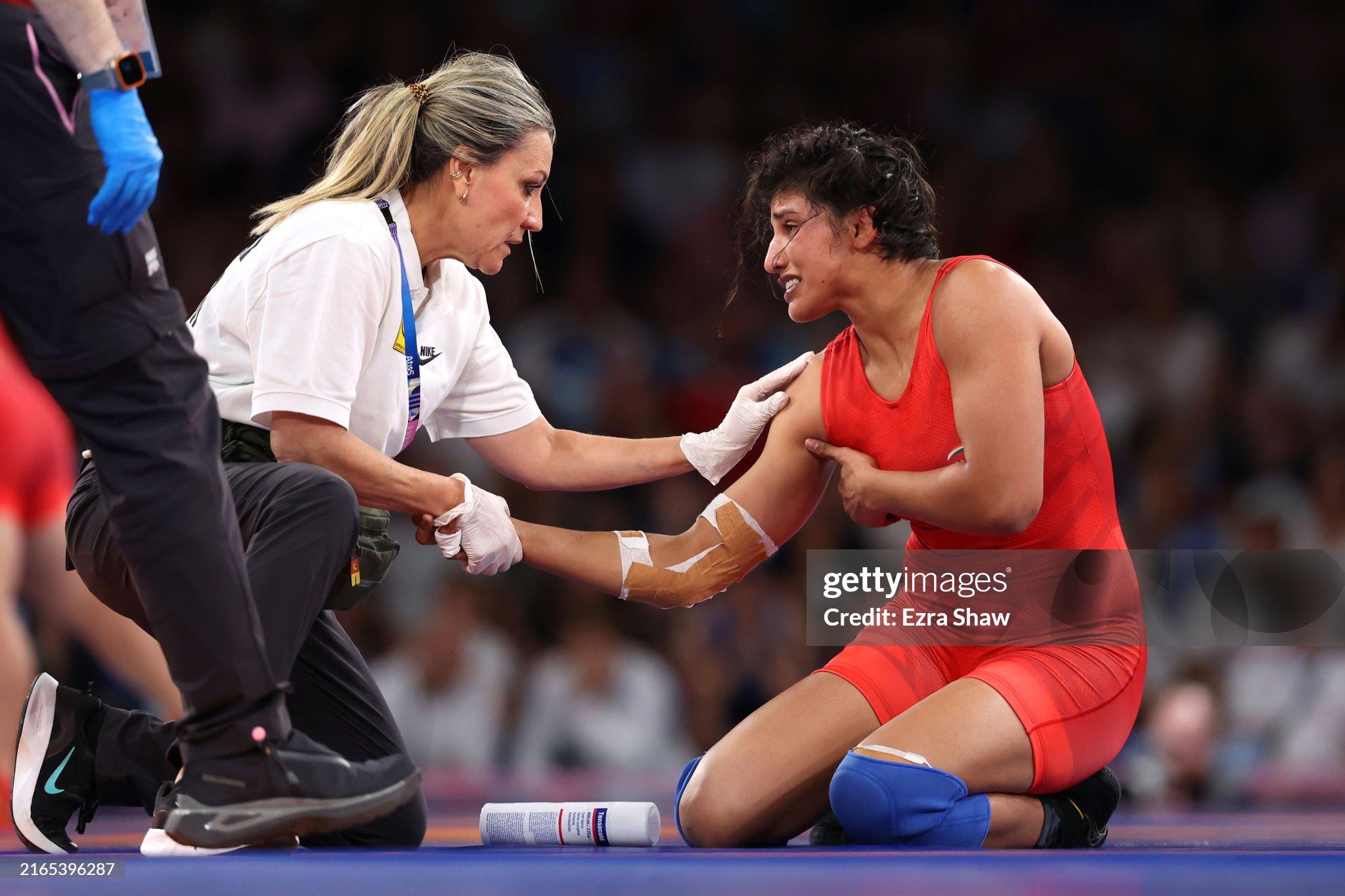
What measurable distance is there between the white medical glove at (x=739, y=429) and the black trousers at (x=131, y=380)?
1254mm

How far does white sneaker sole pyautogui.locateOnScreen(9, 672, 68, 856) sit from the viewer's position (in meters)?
2.26

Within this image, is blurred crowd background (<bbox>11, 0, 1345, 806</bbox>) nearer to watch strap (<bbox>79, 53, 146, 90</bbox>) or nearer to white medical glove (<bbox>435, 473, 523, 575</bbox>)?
white medical glove (<bbox>435, 473, 523, 575</bbox>)

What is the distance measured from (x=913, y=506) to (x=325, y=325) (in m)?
1.10

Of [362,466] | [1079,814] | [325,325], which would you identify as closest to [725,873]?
[1079,814]

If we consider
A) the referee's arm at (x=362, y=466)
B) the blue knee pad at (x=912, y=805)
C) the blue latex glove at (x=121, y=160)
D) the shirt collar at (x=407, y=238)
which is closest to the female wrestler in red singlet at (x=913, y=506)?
the blue knee pad at (x=912, y=805)

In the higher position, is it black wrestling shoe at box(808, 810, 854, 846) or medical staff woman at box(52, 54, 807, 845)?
medical staff woman at box(52, 54, 807, 845)

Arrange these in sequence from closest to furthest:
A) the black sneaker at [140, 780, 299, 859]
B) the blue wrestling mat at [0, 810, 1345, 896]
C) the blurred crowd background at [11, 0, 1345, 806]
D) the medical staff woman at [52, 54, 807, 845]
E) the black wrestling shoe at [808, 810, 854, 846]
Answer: the blue wrestling mat at [0, 810, 1345, 896], the black sneaker at [140, 780, 299, 859], the medical staff woman at [52, 54, 807, 845], the black wrestling shoe at [808, 810, 854, 846], the blurred crowd background at [11, 0, 1345, 806]

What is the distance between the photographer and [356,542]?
86.4 inches

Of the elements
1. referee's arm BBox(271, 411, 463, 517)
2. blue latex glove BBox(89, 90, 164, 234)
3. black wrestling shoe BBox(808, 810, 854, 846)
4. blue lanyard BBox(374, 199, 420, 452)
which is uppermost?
blue latex glove BBox(89, 90, 164, 234)

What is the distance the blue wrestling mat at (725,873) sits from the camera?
1.77 metres

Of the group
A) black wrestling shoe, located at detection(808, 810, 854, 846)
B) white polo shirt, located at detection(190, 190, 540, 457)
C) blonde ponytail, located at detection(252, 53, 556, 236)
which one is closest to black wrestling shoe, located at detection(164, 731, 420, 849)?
white polo shirt, located at detection(190, 190, 540, 457)

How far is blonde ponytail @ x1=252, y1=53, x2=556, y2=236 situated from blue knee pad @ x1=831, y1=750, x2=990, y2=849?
53.0 inches

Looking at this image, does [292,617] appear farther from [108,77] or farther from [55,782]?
[108,77]

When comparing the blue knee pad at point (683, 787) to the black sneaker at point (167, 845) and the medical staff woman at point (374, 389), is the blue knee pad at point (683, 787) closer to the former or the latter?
the medical staff woman at point (374, 389)
